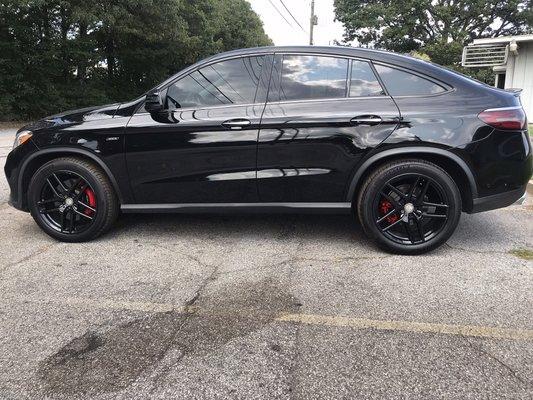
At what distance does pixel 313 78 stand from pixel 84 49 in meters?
21.1

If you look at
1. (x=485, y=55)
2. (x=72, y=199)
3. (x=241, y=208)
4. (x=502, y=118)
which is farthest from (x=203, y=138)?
(x=485, y=55)

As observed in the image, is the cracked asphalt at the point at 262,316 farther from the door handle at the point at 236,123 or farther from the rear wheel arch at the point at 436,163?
the door handle at the point at 236,123

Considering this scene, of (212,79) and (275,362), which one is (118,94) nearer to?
(212,79)

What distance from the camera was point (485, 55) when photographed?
18.2 metres

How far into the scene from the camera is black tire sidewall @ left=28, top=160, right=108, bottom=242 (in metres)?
4.38

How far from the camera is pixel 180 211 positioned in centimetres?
441

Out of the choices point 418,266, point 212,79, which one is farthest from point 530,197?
point 212,79

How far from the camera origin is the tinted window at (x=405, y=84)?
13.5 ft

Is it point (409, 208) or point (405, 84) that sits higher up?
point (405, 84)

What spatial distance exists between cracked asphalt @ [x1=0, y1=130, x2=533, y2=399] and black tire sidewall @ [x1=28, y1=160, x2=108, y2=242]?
10 centimetres

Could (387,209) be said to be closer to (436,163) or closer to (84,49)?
(436,163)

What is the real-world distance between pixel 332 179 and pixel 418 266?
3.24 ft

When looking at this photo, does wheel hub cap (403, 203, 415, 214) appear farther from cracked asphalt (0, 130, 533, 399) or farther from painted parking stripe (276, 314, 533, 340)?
painted parking stripe (276, 314, 533, 340)

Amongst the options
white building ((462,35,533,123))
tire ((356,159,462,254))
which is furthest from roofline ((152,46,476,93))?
white building ((462,35,533,123))
